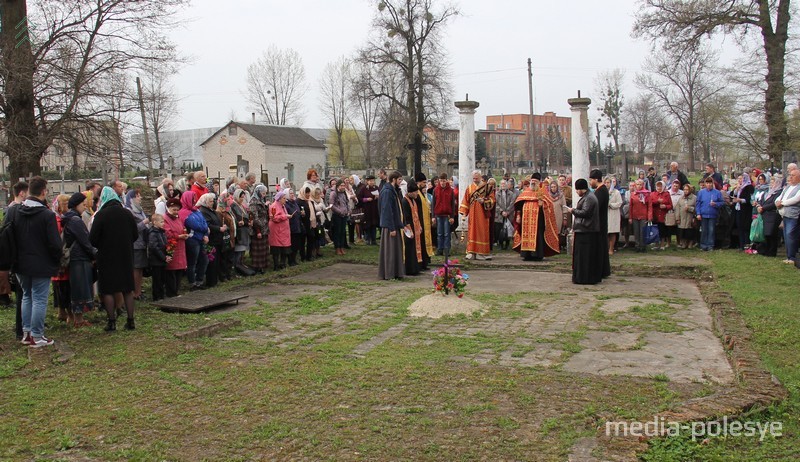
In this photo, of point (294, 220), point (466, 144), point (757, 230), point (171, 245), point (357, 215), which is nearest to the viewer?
point (171, 245)

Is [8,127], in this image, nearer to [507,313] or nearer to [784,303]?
[507,313]

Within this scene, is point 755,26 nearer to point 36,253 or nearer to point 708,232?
point 708,232

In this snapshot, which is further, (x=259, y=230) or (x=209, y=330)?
(x=259, y=230)

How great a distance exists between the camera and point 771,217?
14.1 m

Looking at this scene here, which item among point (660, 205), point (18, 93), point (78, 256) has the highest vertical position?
point (18, 93)

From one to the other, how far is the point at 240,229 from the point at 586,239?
626 cm

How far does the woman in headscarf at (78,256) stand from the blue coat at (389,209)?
518cm

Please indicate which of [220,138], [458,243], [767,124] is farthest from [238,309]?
[220,138]

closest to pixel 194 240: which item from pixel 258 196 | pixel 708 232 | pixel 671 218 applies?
pixel 258 196

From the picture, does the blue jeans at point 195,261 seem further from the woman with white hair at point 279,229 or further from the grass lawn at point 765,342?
the grass lawn at point 765,342

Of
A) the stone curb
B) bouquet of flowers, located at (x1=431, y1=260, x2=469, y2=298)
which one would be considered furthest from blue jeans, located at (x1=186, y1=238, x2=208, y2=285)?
bouquet of flowers, located at (x1=431, y1=260, x2=469, y2=298)

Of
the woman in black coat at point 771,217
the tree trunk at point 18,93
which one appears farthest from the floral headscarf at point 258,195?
the woman in black coat at point 771,217

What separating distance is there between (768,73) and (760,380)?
20597 millimetres

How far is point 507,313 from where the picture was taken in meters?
9.32
